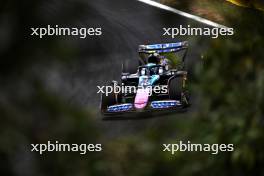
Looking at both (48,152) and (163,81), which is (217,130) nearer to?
(163,81)

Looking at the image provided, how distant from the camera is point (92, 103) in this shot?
1.65m

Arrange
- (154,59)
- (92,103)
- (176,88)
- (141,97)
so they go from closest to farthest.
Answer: (92,103), (154,59), (141,97), (176,88)

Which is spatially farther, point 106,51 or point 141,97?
point 141,97

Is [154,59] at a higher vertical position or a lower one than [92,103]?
higher

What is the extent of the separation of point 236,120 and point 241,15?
0.75 meters

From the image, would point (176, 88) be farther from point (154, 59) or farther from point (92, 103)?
point (92, 103)

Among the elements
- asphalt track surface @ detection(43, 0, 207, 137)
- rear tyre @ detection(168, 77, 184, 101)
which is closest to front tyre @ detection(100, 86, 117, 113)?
asphalt track surface @ detection(43, 0, 207, 137)

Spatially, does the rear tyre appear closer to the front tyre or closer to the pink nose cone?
the pink nose cone

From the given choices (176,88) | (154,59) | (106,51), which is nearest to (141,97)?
(176,88)

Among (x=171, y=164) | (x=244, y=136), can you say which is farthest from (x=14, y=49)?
(x=244, y=136)

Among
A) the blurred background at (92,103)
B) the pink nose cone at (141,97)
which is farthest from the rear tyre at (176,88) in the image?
the blurred background at (92,103)

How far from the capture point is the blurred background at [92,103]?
80 cm

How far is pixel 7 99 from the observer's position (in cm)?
80

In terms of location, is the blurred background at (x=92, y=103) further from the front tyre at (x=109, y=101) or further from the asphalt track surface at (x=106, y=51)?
the front tyre at (x=109, y=101)
